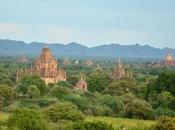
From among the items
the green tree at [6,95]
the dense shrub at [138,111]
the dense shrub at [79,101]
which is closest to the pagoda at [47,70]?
the green tree at [6,95]

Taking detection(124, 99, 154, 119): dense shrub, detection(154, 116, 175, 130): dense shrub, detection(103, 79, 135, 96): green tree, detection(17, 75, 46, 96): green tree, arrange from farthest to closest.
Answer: detection(103, 79, 135, 96): green tree → detection(17, 75, 46, 96): green tree → detection(124, 99, 154, 119): dense shrub → detection(154, 116, 175, 130): dense shrub

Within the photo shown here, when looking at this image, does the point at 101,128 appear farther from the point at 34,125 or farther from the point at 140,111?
the point at 140,111

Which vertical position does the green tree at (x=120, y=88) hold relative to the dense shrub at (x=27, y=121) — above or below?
below

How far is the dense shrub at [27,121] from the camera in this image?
42.5 m

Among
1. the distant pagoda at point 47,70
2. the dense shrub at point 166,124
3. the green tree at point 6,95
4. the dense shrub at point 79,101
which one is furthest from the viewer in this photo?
the distant pagoda at point 47,70

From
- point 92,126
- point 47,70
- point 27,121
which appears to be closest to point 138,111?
point 92,126

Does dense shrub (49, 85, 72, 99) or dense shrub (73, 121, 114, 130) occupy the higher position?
dense shrub (73, 121, 114, 130)

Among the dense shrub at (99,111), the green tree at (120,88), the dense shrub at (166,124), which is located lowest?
the dense shrub at (99,111)

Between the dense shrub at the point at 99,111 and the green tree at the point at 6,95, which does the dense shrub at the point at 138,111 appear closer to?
the dense shrub at the point at 99,111

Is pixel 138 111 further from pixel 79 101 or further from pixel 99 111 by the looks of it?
pixel 79 101

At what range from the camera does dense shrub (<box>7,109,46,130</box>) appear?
42.5 metres

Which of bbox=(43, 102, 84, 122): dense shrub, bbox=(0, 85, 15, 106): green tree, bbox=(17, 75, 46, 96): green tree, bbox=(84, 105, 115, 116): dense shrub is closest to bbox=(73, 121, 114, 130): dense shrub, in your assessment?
bbox=(43, 102, 84, 122): dense shrub

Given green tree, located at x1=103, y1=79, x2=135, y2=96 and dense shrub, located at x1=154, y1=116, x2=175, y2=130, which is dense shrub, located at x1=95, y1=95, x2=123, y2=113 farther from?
dense shrub, located at x1=154, y1=116, x2=175, y2=130

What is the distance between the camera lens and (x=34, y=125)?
42.7 m
